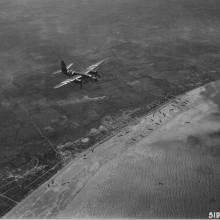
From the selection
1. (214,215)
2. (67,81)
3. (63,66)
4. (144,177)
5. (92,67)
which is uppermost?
(63,66)

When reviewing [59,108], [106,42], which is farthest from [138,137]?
[106,42]

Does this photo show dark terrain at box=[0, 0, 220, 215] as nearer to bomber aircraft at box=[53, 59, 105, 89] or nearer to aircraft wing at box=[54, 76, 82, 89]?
bomber aircraft at box=[53, 59, 105, 89]

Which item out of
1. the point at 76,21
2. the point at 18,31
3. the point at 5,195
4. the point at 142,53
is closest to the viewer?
the point at 5,195

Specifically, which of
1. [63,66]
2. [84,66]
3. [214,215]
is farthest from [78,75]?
[214,215]

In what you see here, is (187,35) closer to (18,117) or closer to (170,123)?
(170,123)

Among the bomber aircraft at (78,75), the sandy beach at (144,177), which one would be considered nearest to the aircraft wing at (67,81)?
the bomber aircraft at (78,75)

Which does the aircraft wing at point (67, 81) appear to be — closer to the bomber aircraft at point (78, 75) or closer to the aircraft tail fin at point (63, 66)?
the bomber aircraft at point (78, 75)

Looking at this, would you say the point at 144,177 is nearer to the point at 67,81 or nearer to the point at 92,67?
the point at 67,81

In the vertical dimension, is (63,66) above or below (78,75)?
above
